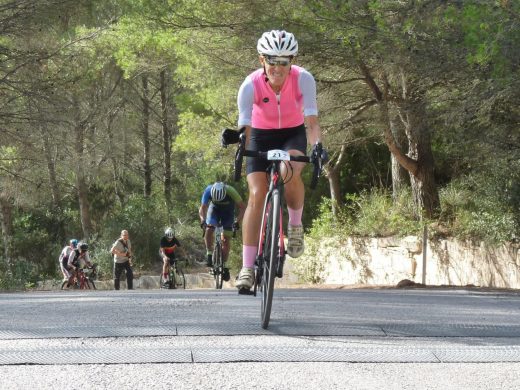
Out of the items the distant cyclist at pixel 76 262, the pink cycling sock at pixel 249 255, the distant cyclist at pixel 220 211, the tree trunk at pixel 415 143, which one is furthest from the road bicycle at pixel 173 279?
the pink cycling sock at pixel 249 255

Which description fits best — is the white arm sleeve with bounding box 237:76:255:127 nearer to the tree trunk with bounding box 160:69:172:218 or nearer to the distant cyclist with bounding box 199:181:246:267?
the distant cyclist with bounding box 199:181:246:267

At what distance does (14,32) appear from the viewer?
21.1 m

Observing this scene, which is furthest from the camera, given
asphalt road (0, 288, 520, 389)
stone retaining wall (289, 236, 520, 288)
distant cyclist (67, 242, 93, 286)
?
distant cyclist (67, 242, 93, 286)

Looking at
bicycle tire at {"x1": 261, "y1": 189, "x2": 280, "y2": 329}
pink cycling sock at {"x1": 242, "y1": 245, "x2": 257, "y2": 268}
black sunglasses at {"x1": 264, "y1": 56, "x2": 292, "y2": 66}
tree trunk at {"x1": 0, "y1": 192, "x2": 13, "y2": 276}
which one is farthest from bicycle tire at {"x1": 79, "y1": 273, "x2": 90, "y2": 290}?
black sunglasses at {"x1": 264, "y1": 56, "x2": 292, "y2": 66}

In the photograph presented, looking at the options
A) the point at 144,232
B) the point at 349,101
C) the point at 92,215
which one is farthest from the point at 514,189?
the point at 92,215

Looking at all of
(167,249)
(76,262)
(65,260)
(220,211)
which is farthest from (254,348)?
(65,260)

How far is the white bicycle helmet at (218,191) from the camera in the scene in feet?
50.0

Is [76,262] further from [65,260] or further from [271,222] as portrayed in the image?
[271,222]

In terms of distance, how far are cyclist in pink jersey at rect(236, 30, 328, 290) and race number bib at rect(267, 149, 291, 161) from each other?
251 millimetres

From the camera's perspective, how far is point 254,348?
6691 mm

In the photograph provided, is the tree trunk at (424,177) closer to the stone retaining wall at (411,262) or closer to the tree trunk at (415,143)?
the tree trunk at (415,143)

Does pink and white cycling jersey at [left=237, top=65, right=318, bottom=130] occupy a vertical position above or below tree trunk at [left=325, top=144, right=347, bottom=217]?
below

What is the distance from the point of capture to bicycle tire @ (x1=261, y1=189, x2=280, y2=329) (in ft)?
24.7

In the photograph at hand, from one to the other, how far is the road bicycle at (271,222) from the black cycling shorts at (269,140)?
5.2 inches
